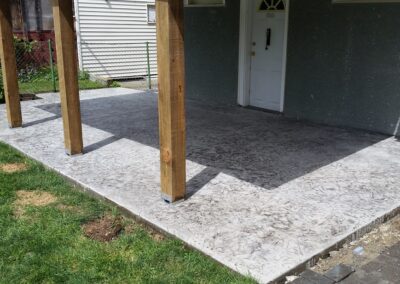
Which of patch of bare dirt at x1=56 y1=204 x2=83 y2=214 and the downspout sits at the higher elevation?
the downspout

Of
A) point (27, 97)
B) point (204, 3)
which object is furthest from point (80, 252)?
point (27, 97)

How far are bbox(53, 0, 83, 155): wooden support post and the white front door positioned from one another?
144 inches

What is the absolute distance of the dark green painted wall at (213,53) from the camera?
8141mm

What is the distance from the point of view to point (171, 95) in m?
3.56

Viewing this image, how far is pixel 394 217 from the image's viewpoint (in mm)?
3715

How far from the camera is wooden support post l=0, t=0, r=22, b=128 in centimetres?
612

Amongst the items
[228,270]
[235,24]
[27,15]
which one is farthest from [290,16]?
[27,15]

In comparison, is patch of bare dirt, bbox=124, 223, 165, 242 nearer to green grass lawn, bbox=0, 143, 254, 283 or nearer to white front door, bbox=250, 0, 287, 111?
green grass lawn, bbox=0, 143, 254, 283

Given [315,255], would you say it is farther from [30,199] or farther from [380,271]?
[30,199]

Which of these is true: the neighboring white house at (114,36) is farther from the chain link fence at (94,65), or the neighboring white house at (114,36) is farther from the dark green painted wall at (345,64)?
the dark green painted wall at (345,64)

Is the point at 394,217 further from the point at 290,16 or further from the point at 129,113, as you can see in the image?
the point at 129,113

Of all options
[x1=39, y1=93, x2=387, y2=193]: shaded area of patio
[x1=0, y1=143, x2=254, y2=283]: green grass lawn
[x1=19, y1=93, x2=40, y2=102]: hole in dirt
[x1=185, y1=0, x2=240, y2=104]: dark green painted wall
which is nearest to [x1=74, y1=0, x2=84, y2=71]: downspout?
[x1=19, y1=93, x2=40, y2=102]: hole in dirt

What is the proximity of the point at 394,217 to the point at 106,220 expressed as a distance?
2.44 m

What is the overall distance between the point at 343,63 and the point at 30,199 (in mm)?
4662
